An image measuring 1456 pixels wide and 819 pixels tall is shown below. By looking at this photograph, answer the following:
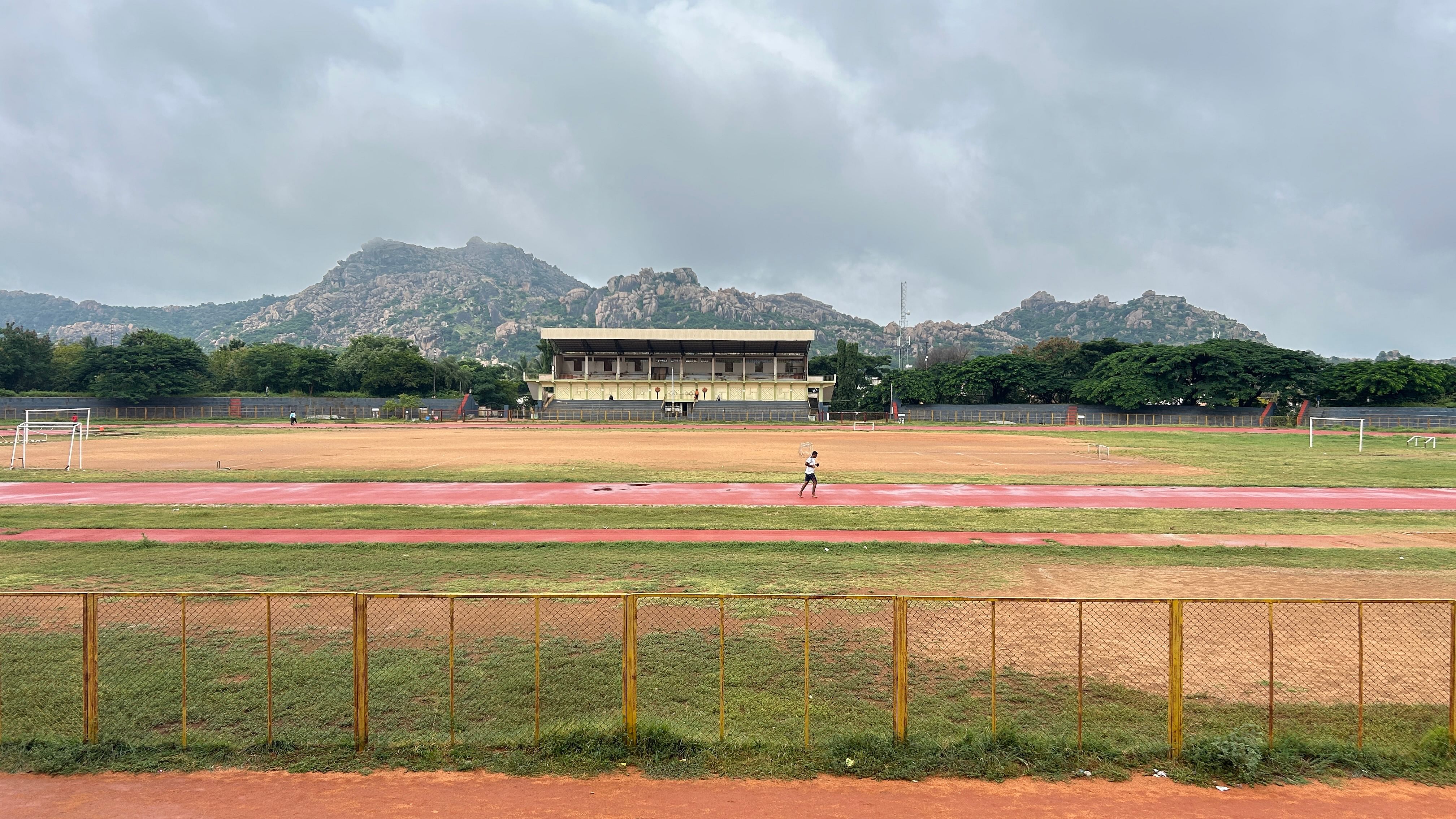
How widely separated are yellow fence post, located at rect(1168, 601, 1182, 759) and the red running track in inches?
657

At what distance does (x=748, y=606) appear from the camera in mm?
12094

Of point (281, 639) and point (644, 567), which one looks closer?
point (281, 639)

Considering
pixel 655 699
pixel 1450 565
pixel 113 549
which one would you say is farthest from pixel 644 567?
pixel 1450 565

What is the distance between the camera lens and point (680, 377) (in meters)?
113

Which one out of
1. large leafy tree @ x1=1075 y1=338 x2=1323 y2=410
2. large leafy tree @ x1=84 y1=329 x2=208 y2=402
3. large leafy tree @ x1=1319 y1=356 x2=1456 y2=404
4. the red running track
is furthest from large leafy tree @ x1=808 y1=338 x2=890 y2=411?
large leafy tree @ x1=84 y1=329 x2=208 y2=402

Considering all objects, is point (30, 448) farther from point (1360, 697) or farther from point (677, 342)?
point (677, 342)

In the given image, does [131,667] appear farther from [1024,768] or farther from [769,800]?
[1024,768]

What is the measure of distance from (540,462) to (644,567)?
2434 centimetres

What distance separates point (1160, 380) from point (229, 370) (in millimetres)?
138261

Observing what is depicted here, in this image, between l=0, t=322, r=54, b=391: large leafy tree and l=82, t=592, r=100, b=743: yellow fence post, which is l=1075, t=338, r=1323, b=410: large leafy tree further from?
l=0, t=322, r=54, b=391: large leafy tree

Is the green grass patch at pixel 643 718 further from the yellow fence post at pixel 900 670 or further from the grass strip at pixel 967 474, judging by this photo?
the grass strip at pixel 967 474

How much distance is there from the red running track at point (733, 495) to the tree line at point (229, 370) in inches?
2999

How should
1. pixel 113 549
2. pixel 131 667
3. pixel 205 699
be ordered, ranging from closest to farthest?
pixel 205 699, pixel 131 667, pixel 113 549

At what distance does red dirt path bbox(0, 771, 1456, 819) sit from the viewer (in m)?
6.26
